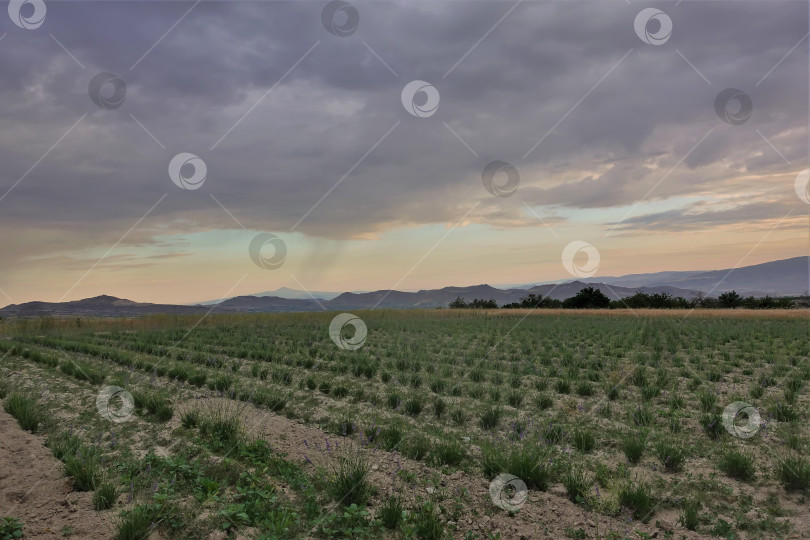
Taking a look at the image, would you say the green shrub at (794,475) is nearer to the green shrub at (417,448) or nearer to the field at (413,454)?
the field at (413,454)

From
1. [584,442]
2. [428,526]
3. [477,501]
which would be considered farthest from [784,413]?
[428,526]

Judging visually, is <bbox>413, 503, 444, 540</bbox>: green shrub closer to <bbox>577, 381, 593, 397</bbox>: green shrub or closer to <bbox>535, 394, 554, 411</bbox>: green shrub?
<bbox>535, 394, 554, 411</bbox>: green shrub

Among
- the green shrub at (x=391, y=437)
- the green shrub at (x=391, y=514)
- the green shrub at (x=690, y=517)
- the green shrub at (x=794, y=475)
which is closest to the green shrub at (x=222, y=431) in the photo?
the green shrub at (x=391, y=437)

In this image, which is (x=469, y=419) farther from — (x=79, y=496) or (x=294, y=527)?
(x=79, y=496)

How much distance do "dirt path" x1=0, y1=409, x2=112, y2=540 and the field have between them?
2cm

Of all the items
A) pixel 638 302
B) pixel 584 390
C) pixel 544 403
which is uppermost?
pixel 638 302

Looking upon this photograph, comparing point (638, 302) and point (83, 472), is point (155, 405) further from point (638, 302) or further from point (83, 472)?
point (638, 302)

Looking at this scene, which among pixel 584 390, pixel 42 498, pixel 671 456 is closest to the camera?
pixel 42 498

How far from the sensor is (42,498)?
4.78m

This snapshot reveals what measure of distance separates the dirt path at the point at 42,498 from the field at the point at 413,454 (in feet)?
0.08

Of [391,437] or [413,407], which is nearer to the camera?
[391,437]

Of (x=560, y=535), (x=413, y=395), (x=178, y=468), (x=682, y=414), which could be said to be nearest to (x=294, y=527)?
(x=178, y=468)

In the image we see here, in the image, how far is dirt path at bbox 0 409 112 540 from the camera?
4.23 m

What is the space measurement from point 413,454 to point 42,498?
12.9 feet
